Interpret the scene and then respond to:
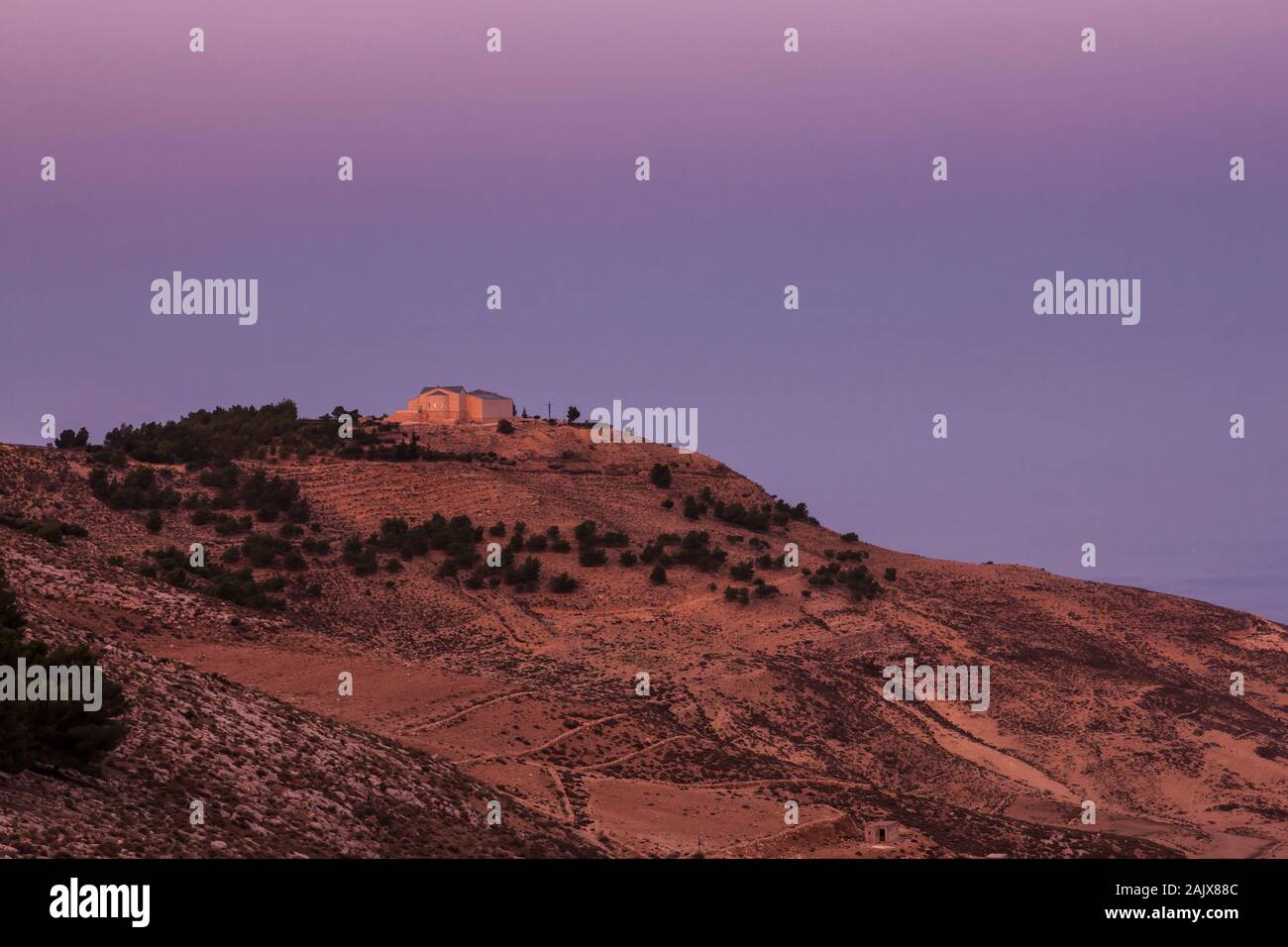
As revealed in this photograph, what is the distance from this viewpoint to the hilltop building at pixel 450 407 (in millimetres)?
83375

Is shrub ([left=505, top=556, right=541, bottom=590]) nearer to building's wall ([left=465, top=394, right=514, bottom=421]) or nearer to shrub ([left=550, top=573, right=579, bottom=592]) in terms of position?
shrub ([left=550, top=573, right=579, bottom=592])

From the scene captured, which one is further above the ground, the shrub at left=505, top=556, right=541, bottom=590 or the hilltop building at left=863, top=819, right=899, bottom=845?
the shrub at left=505, top=556, right=541, bottom=590

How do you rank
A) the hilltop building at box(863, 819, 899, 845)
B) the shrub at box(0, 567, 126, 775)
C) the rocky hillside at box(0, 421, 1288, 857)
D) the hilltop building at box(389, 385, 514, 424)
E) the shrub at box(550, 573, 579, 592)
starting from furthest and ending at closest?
the hilltop building at box(389, 385, 514, 424), the shrub at box(550, 573, 579, 592), the hilltop building at box(863, 819, 899, 845), the rocky hillside at box(0, 421, 1288, 857), the shrub at box(0, 567, 126, 775)

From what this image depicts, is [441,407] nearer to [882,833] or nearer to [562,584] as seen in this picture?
[562,584]

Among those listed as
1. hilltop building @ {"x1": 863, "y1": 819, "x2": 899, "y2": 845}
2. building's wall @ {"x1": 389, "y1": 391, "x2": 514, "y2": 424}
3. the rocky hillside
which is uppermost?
building's wall @ {"x1": 389, "y1": 391, "x2": 514, "y2": 424}

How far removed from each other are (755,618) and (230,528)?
72.6ft

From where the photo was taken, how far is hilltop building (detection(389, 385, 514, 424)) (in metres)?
83.4

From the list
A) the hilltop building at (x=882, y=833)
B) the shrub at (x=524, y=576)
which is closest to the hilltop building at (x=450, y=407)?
the shrub at (x=524, y=576)

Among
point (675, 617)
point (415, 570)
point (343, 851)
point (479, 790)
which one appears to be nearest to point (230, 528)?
point (415, 570)

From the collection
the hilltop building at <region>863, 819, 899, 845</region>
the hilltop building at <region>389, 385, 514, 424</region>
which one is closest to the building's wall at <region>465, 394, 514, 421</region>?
the hilltop building at <region>389, 385, 514, 424</region>

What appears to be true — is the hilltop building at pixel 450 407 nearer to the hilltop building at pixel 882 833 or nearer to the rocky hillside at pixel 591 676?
the rocky hillside at pixel 591 676

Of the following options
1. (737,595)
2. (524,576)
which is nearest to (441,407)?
(524,576)
